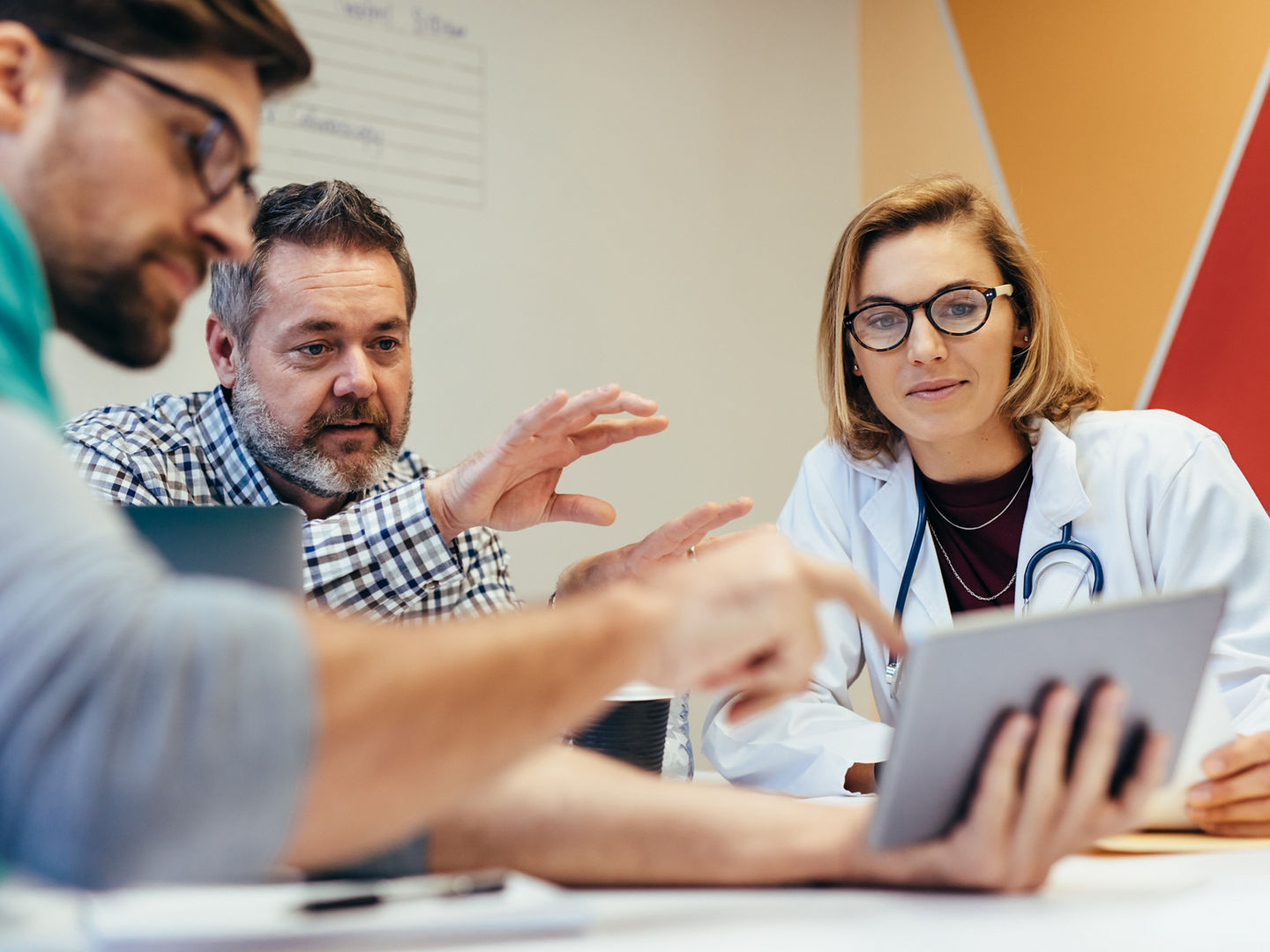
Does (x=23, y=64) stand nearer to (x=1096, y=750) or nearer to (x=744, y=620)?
(x=744, y=620)

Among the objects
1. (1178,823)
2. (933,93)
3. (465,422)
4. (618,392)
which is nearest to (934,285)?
(618,392)

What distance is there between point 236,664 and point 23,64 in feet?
1.33

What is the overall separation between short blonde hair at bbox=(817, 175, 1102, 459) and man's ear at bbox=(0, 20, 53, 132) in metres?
1.55

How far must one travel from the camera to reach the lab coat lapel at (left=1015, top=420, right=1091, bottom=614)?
1.79 m

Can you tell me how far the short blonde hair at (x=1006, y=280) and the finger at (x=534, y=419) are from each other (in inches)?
25.7

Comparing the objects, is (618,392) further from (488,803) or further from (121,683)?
(121,683)

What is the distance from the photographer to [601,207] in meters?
3.05

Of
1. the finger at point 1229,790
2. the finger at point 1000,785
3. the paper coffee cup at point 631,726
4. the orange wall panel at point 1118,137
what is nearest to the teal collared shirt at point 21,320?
the finger at point 1000,785

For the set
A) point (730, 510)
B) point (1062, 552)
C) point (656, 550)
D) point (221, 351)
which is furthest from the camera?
point (221, 351)

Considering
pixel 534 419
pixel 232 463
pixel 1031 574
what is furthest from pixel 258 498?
pixel 1031 574

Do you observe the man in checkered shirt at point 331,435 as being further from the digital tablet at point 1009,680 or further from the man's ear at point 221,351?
the digital tablet at point 1009,680

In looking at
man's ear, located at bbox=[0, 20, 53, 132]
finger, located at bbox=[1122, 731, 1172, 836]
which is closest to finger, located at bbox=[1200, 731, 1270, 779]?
finger, located at bbox=[1122, 731, 1172, 836]

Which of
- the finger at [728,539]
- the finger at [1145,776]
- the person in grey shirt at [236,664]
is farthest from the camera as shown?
the finger at [728,539]

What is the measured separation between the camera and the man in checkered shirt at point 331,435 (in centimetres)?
181
